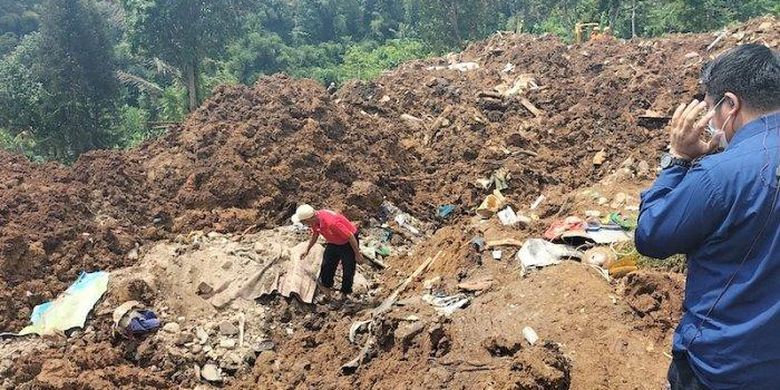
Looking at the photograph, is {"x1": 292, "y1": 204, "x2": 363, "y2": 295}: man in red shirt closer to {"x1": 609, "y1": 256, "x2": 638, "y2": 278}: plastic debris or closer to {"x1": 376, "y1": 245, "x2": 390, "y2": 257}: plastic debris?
{"x1": 376, "y1": 245, "x2": 390, "y2": 257}: plastic debris

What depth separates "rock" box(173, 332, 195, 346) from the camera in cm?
641

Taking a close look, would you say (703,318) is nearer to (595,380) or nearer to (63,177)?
(595,380)

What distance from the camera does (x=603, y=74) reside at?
48.6 feet

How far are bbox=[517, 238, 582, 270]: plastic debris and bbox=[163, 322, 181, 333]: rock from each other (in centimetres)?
379

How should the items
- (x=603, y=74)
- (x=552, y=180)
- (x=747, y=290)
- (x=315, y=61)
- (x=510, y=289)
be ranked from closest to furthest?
(x=747, y=290) → (x=510, y=289) → (x=552, y=180) → (x=603, y=74) → (x=315, y=61)

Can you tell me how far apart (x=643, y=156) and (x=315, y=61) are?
32370 mm

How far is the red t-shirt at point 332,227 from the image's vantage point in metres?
6.92

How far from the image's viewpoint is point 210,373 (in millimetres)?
6164

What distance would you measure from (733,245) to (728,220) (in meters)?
0.10

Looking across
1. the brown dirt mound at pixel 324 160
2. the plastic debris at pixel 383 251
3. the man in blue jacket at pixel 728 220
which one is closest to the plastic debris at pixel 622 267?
the brown dirt mound at pixel 324 160

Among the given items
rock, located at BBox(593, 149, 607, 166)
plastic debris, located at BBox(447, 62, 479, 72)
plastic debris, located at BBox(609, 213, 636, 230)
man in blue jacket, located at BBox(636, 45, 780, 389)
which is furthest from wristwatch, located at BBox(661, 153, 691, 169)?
plastic debris, located at BBox(447, 62, 479, 72)

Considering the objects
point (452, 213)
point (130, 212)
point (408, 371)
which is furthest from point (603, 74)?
point (408, 371)

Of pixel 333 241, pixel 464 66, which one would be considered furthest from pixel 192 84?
pixel 333 241

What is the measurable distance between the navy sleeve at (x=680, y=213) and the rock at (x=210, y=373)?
201 inches
